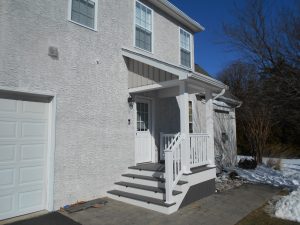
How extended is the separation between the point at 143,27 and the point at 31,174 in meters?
5.99

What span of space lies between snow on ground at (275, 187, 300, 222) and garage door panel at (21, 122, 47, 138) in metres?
5.71

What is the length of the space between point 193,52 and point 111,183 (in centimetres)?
738

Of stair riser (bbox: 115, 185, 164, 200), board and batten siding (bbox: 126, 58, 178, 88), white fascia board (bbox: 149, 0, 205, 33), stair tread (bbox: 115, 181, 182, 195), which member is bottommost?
stair riser (bbox: 115, 185, 164, 200)

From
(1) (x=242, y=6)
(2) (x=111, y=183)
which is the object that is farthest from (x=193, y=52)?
(2) (x=111, y=183)

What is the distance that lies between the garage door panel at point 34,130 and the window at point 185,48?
679 centimetres

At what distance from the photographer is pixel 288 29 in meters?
5.68

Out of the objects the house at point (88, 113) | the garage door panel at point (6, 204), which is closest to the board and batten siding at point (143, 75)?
the house at point (88, 113)

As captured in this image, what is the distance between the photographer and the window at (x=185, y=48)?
11.0 meters

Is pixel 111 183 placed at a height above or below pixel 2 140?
below

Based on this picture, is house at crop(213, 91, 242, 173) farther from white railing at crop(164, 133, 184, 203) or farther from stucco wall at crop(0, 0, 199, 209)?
stucco wall at crop(0, 0, 199, 209)

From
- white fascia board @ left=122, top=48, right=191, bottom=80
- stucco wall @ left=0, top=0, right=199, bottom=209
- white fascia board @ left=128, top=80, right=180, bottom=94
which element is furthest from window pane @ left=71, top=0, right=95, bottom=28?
white fascia board @ left=128, top=80, right=180, bottom=94

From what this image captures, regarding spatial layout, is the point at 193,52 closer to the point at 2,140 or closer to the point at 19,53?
the point at 19,53

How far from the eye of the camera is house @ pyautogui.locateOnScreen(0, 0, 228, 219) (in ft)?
17.9

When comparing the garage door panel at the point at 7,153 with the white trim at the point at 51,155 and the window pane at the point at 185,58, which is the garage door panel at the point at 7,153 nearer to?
the white trim at the point at 51,155
